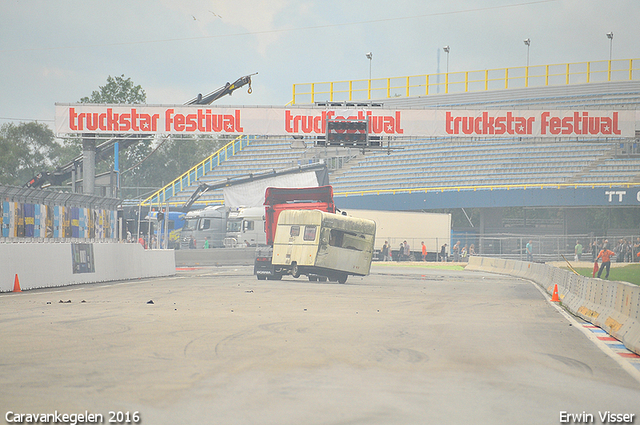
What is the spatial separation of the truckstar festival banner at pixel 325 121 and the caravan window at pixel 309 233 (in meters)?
6.93

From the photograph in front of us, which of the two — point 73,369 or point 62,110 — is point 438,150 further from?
point 73,369

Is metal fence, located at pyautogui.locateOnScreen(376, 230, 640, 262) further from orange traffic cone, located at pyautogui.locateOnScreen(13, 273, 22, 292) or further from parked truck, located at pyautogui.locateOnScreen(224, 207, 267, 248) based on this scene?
orange traffic cone, located at pyautogui.locateOnScreen(13, 273, 22, 292)

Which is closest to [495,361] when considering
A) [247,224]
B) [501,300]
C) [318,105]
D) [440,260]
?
[501,300]

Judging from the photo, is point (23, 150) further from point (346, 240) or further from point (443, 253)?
point (346, 240)

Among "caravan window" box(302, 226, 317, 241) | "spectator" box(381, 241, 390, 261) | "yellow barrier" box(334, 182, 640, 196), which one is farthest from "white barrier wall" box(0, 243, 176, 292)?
"yellow barrier" box(334, 182, 640, 196)

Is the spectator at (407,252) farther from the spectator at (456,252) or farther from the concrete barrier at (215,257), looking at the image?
the concrete barrier at (215,257)

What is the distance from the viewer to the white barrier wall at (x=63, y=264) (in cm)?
1898

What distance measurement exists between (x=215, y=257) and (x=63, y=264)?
21060 mm

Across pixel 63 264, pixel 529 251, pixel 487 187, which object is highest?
pixel 487 187

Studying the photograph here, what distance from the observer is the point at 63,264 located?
21.5 metres

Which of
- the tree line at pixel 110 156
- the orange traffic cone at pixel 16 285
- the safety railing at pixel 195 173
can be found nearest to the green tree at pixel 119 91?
the tree line at pixel 110 156

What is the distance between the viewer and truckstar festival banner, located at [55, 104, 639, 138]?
31266 mm

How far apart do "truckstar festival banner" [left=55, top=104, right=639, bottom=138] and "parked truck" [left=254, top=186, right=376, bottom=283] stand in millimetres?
5896

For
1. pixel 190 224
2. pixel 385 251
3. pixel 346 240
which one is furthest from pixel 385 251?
pixel 346 240
